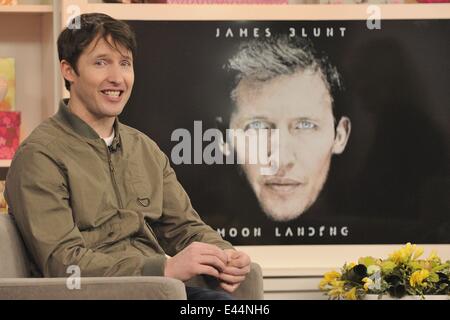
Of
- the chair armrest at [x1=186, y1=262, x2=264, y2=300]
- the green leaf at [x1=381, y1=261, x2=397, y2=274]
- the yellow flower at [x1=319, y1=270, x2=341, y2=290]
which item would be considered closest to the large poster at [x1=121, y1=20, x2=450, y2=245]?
the yellow flower at [x1=319, y1=270, x2=341, y2=290]

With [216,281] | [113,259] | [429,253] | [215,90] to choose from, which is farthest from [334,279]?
[113,259]

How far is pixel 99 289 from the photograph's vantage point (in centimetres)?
206

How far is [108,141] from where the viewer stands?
8.09 ft

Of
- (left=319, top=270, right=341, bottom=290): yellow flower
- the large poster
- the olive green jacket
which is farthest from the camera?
Answer: the large poster

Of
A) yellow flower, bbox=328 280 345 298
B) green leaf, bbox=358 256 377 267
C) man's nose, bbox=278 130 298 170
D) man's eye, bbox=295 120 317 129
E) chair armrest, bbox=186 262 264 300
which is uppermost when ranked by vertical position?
man's eye, bbox=295 120 317 129

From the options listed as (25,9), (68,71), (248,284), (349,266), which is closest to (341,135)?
(349,266)

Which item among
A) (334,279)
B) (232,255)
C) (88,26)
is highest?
(88,26)

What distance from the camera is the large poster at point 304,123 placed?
12.2 feet

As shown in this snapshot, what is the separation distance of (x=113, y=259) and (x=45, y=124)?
1.27 feet

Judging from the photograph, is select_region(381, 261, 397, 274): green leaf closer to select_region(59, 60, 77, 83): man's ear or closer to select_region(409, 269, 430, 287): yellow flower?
select_region(409, 269, 430, 287): yellow flower

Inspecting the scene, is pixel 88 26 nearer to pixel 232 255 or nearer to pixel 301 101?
pixel 232 255

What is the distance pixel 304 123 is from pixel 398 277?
0.75 m

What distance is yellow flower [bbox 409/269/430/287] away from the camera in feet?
10.5

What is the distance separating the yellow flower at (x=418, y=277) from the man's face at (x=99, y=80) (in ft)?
Result: 3.99
